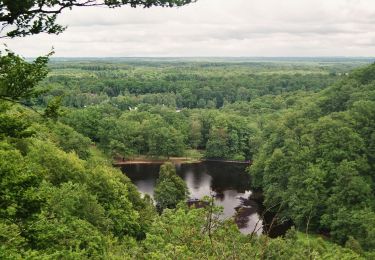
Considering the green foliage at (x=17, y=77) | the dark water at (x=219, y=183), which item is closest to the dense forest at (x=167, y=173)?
the green foliage at (x=17, y=77)

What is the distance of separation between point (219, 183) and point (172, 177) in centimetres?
1354

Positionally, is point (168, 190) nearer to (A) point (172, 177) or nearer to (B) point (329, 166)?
(A) point (172, 177)

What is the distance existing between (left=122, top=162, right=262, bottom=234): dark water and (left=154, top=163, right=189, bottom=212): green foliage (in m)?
3.30

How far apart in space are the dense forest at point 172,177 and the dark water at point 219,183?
8.66 feet

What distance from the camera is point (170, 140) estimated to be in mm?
71625

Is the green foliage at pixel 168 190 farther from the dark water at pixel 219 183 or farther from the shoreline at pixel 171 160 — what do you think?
the shoreline at pixel 171 160

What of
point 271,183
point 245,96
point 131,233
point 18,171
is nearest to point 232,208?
point 271,183

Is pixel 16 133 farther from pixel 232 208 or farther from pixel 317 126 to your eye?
pixel 317 126

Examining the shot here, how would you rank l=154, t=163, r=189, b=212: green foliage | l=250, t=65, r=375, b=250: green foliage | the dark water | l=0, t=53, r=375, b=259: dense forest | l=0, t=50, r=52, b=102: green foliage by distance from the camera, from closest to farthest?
l=0, t=50, r=52, b=102: green foliage
l=0, t=53, r=375, b=259: dense forest
l=250, t=65, r=375, b=250: green foliage
l=154, t=163, r=189, b=212: green foliage
the dark water

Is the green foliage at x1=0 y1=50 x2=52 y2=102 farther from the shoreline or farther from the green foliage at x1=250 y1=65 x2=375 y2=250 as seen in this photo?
the shoreline

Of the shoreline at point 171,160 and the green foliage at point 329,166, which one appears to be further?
the shoreline at point 171,160

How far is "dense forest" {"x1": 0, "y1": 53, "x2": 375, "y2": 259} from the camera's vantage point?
1123 cm

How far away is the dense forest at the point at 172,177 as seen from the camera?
36.9 ft

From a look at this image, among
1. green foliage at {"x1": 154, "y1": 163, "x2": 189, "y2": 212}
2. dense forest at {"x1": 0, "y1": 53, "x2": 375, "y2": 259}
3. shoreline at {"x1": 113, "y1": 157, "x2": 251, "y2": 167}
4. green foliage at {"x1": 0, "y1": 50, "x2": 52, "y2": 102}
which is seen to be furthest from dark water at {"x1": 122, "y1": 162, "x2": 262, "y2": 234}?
green foliage at {"x1": 0, "y1": 50, "x2": 52, "y2": 102}
